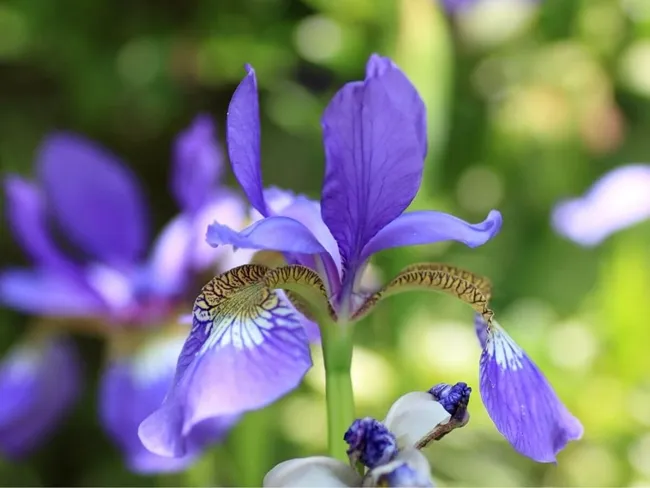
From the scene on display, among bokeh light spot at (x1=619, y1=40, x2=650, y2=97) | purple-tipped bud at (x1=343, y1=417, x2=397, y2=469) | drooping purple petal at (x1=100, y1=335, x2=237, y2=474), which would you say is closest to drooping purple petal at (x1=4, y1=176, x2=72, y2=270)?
drooping purple petal at (x1=100, y1=335, x2=237, y2=474)

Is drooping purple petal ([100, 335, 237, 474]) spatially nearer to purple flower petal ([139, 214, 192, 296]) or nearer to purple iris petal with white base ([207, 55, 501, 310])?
purple flower petal ([139, 214, 192, 296])

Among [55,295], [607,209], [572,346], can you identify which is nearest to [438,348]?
[572,346]

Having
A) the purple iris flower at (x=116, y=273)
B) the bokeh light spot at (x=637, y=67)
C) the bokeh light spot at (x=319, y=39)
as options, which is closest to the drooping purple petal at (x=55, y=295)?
the purple iris flower at (x=116, y=273)

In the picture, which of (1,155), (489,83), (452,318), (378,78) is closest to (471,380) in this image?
(452,318)

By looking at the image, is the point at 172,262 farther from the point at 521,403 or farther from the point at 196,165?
the point at 521,403

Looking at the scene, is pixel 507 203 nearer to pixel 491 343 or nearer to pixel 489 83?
pixel 489 83

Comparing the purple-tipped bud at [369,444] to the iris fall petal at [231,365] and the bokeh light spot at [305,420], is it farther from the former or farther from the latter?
the bokeh light spot at [305,420]
